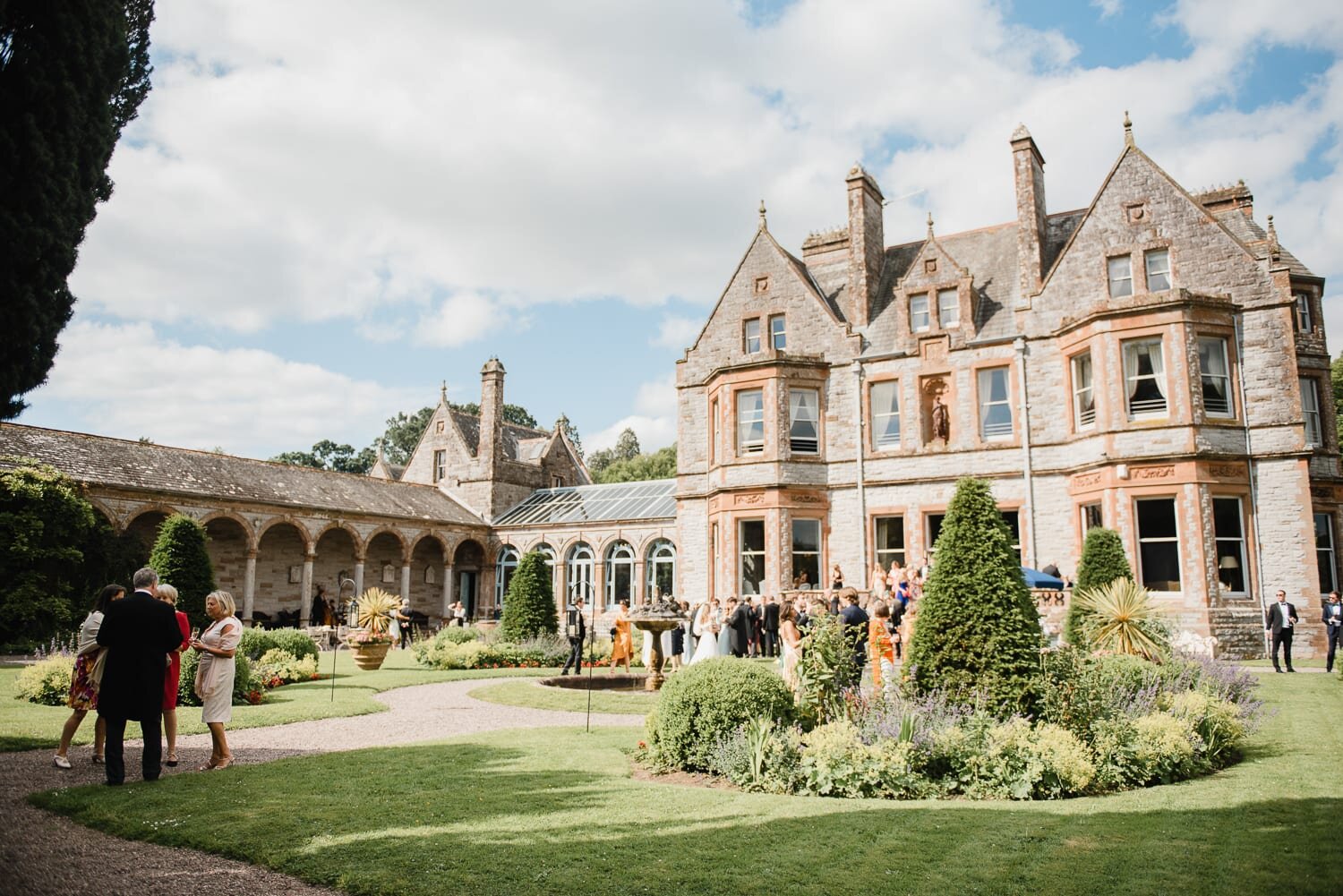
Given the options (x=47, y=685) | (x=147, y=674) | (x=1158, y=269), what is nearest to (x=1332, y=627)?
(x=1158, y=269)

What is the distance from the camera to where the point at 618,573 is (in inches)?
1388

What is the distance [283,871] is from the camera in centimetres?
557

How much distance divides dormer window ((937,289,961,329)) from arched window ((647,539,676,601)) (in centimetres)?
1486

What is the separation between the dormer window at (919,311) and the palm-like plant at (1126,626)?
1190 centimetres

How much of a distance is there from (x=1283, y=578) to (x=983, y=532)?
14.2 metres

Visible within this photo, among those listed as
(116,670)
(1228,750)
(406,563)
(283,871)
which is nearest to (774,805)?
(283,871)

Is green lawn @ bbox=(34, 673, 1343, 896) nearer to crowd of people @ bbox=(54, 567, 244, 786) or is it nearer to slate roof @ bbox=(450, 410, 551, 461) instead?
crowd of people @ bbox=(54, 567, 244, 786)

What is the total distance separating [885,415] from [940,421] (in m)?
1.48

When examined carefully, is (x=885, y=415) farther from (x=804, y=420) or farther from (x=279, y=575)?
(x=279, y=575)

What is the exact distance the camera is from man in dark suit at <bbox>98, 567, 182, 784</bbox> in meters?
7.91

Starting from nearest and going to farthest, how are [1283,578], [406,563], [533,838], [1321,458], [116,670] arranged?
[533,838]
[116,670]
[1283,578]
[1321,458]
[406,563]

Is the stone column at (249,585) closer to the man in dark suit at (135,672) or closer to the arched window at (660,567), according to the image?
the arched window at (660,567)

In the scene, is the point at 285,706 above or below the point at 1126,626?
below

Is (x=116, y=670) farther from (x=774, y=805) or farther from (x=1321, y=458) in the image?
(x=1321, y=458)
